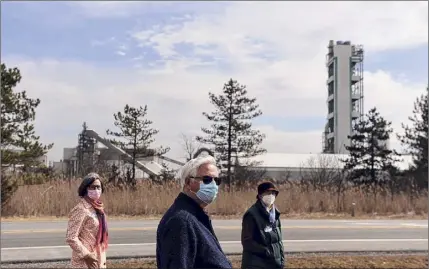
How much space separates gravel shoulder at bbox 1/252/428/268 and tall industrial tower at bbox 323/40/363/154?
76.2 meters

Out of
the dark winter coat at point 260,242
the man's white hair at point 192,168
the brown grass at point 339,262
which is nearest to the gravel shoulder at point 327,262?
the brown grass at point 339,262

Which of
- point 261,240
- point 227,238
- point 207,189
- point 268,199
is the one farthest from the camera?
point 227,238

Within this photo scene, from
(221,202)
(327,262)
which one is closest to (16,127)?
(221,202)

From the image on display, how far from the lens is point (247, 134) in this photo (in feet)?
155

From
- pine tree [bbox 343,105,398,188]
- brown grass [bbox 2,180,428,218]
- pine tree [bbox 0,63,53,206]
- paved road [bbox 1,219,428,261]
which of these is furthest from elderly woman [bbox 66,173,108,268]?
pine tree [bbox 343,105,398,188]

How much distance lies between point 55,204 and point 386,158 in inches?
1540

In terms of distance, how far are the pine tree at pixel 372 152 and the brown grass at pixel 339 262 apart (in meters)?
42.9

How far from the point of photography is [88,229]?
19.2ft

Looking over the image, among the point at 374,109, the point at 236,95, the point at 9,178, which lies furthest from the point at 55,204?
the point at 374,109

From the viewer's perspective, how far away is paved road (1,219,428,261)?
12570mm

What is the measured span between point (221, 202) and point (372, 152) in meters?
33.3

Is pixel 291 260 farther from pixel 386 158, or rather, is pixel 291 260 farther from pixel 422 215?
pixel 386 158

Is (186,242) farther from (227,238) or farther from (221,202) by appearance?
Answer: (221,202)

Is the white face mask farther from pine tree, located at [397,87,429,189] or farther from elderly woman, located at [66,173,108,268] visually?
pine tree, located at [397,87,429,189]
